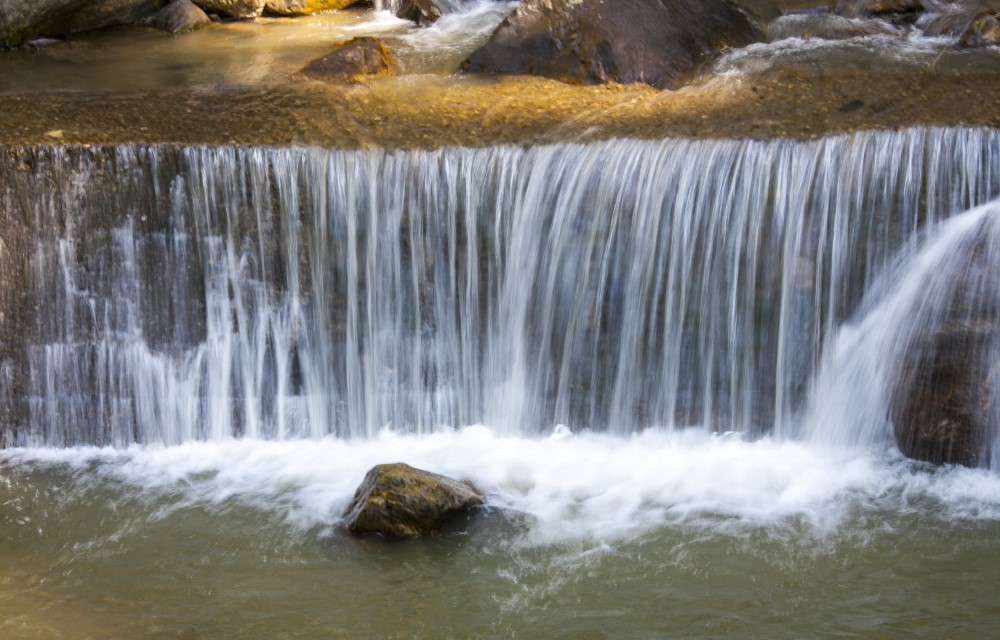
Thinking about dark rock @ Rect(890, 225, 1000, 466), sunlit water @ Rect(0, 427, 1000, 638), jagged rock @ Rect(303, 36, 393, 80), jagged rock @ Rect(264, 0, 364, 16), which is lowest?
Answer: sunlit water @ Rect(0, 427, 1000, 638)

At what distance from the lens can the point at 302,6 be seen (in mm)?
10539

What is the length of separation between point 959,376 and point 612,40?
11.5 ft

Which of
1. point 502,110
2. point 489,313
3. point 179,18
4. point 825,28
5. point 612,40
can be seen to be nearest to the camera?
point 489,313

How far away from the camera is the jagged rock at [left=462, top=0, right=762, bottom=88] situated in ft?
27.0

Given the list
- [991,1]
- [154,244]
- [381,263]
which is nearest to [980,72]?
[991,1]

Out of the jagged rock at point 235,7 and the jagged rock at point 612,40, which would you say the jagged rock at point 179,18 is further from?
the jagged rock at point 612,40

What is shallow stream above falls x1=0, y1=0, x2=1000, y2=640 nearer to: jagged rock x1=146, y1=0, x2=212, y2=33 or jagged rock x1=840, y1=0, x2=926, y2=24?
jagged rock x1=840, y1=0, x2=926, y2=24

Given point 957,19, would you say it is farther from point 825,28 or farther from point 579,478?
point 579,478

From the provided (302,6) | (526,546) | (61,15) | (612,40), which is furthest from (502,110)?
(61,15)

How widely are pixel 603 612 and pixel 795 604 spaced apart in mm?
803

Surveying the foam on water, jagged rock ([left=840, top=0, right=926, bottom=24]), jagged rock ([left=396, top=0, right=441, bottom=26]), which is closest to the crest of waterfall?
the foam on water

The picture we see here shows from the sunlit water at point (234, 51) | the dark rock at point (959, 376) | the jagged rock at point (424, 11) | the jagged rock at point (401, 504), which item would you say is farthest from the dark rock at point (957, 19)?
the jagged rock at point (401, 504)

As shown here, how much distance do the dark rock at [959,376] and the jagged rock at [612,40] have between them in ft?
8.97

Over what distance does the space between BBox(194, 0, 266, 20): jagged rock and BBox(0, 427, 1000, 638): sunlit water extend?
493cm
